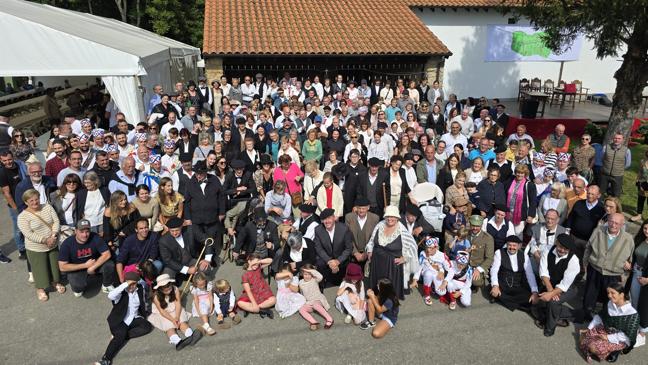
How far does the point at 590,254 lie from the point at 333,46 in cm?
1118

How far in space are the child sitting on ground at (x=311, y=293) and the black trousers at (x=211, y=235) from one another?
1.76 meters

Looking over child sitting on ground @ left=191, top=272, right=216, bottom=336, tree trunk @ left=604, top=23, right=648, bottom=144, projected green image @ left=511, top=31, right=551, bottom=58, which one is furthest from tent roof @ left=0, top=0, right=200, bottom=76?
projected green image @ left=511, top=31, right=551, bottom=58

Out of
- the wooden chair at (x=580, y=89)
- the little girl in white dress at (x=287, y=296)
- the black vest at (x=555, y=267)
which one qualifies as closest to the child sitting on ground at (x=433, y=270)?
the black vest at (x=555, y=267)

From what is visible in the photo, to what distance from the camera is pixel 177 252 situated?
591cm

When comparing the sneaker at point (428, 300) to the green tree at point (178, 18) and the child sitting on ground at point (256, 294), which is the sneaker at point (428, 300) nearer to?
the child sitting on ground at point (256, 294)

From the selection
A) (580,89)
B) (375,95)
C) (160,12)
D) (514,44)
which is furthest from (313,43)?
(160,12)

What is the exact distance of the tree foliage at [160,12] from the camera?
2674 cm

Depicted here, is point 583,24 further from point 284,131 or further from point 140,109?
point 140,109

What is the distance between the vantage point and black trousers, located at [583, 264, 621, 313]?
17.0ft

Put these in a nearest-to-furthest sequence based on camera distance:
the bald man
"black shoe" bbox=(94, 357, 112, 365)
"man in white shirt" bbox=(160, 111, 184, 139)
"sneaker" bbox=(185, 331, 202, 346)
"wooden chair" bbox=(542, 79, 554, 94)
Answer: "black shoe" bbox=(94, 357, 112, 365) → "sneaker" bbox=(185, 331, 202, 346) → the bald man → "man in white shirt" bbox=(160, 111, 184, 139) → "wooden chair" bbox=(542, 79, 554, 94)

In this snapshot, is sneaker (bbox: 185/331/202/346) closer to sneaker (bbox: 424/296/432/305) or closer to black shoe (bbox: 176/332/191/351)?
black shoe (bbox: 176/332/191/351)

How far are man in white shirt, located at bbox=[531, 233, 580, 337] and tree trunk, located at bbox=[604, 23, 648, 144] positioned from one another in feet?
20.7

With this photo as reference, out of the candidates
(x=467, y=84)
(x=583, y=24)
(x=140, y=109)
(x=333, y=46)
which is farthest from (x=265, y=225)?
(x=467, y=84)

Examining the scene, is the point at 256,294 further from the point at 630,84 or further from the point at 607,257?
the point at 630,84
